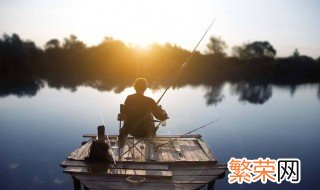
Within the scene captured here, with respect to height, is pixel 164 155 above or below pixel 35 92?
below

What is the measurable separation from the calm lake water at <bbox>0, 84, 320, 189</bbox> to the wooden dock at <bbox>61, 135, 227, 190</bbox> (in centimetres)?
292

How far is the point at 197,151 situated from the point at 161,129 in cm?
1441

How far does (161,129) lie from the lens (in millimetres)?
22484

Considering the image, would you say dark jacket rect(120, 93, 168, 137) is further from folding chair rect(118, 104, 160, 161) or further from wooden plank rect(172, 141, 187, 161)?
wooden plank rect(172, 141, 187, 161)

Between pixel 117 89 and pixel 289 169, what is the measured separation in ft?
129

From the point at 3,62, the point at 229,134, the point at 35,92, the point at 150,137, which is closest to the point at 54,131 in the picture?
the point at 229,134

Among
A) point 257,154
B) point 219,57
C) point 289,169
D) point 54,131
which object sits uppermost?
point 219,57

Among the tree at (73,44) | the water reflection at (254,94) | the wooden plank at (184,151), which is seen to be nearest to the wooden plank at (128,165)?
the wooden plank at (184,151)

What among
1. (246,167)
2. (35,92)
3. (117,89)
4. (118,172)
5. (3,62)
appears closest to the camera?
(118,172)

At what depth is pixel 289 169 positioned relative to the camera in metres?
8.00

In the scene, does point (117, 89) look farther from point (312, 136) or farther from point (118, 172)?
point (118, 172)

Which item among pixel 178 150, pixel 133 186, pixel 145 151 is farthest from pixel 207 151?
pixel 133 186

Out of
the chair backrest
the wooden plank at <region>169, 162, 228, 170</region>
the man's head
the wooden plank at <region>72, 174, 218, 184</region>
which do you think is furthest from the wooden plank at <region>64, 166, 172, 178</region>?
the man's head

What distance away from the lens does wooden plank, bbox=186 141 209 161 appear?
743cm
